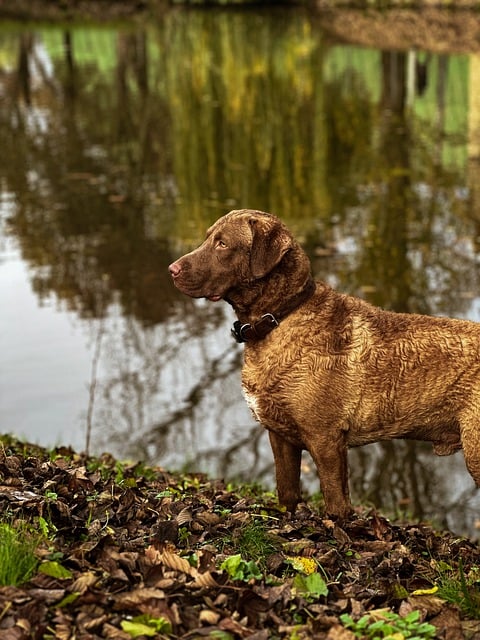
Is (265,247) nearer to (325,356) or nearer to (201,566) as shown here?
(325,356)

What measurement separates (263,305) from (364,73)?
26.6m

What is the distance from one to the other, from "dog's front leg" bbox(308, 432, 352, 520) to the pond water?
252 centimetres

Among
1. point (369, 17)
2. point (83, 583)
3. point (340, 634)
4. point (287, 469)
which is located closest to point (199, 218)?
point (287, 469)

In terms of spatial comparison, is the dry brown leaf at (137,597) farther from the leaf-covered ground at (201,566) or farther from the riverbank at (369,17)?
the riverbank at (369,17)

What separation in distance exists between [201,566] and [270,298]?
1.58 m

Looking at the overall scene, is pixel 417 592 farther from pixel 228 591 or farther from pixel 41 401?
pixel 41 401

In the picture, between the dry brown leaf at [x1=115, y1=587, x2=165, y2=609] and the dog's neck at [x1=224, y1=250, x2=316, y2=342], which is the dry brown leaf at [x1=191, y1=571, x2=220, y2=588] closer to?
the dry brown leaf at [x1=115, y1=587, x2=165, y2=609]

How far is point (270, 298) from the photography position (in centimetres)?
523

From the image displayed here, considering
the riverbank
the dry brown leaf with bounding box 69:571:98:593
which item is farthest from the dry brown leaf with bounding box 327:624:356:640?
the riverbank

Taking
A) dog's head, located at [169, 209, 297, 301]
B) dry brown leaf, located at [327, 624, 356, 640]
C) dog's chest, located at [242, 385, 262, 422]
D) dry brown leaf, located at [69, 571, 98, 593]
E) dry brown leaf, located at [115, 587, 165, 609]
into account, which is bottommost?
dry brown leaf, located at [327, 624, 356, 640]

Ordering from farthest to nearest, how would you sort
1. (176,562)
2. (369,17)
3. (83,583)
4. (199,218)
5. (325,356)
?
(369,17) < (199,218) < (325,356) < (176,562) < (83,583)

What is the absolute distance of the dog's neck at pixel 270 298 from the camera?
5.21 m

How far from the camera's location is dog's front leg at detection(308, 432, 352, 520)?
17.2ft

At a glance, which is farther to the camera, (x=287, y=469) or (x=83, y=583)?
(x=287, y=469)
